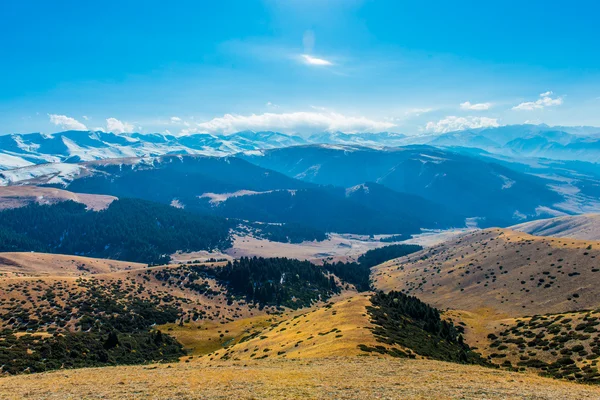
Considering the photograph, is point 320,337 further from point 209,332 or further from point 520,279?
point 520,279

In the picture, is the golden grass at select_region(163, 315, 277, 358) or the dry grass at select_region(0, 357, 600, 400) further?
the golden grass at select_region(163, 315, 277, 358)

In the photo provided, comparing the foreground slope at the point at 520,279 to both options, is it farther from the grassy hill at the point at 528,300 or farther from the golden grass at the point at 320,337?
the golden grass at the point at 320,337

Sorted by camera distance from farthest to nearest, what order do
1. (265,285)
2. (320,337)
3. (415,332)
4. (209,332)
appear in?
(265,285) < (209,332) < (415,332) < (320,337)

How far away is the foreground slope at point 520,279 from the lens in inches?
4240

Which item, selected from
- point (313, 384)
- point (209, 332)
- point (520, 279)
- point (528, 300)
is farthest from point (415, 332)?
point (520, 279)

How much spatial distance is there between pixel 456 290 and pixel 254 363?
125721 millimetres

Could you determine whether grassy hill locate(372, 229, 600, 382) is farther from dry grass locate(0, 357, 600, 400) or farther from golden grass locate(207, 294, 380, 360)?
golden grass locate(207, 294, 380, 360)

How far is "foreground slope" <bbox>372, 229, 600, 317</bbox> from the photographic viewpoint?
353ft

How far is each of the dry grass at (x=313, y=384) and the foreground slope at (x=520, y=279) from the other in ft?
240

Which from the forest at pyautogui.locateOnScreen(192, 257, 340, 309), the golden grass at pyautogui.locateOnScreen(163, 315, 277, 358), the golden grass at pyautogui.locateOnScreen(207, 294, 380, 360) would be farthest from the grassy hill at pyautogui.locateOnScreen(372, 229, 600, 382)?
the golden grass at pyautogui.locateOnScreen(163, 315, 277, 358)

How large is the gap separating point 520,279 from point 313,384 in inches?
4971

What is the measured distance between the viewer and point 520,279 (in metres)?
136

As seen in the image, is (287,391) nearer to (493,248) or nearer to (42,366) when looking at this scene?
(42,366)

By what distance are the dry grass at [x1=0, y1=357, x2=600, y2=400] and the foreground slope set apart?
2884 inches
